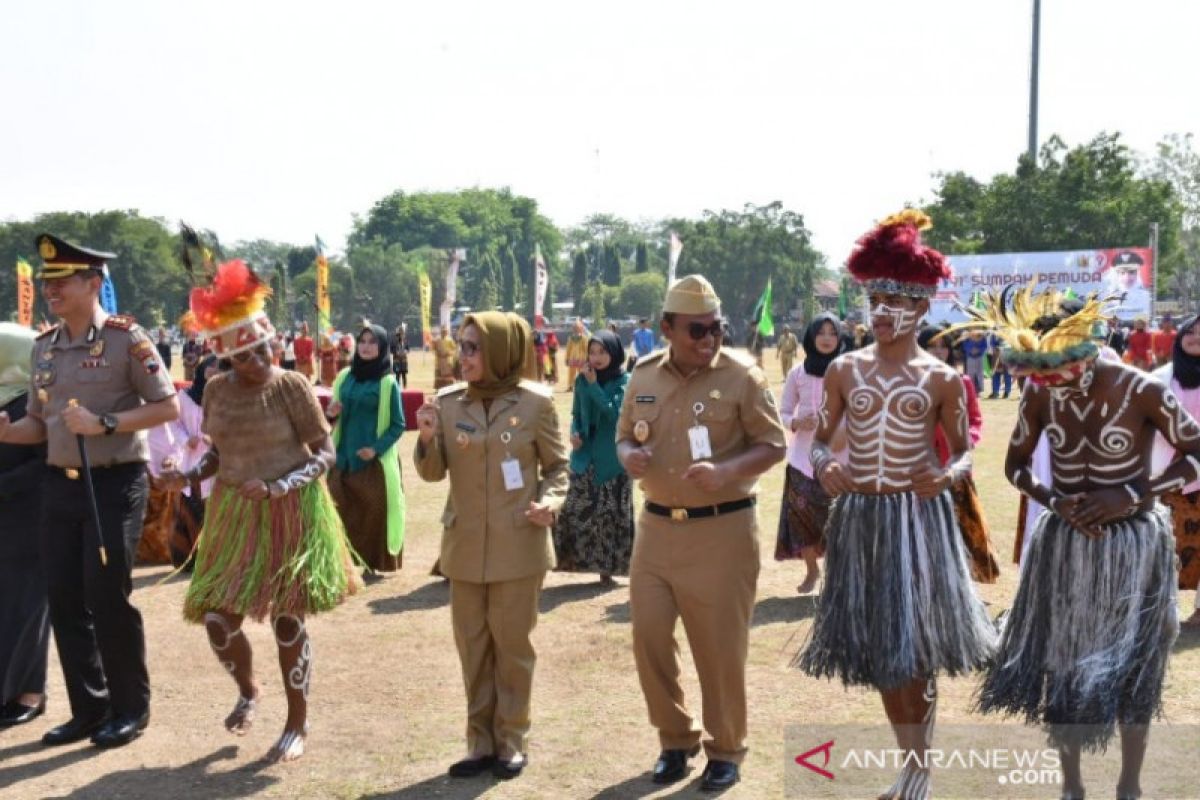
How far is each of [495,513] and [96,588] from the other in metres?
1.95

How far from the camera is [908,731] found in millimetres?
4938

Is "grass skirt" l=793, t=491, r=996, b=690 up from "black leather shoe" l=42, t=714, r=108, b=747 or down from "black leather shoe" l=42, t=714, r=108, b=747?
up

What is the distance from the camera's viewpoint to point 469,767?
543 centimetres

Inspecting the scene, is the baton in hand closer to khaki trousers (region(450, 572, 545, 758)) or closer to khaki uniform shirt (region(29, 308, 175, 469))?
khaki uniform shirt (region(29, 308, 175, 469))

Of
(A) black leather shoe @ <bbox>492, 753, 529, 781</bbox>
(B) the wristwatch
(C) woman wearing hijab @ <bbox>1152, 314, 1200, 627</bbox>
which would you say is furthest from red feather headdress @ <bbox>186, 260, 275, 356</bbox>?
(C) woman wearing hijab @ <bbox>1152, 314, 1200, 627</bbox>

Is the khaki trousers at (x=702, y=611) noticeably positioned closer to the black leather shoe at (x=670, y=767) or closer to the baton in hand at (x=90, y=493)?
the black leather shoe at (x=670, y=767)

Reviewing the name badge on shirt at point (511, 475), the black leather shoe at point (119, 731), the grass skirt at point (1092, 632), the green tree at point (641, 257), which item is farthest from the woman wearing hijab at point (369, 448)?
the green tree at point (641, 257)

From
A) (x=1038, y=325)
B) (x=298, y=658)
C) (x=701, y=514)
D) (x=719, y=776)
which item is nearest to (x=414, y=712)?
(x=298, y=658)

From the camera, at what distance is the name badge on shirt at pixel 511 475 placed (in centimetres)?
535

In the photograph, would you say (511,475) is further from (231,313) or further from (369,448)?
(369,448)

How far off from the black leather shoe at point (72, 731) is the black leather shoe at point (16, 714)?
0.33 metres

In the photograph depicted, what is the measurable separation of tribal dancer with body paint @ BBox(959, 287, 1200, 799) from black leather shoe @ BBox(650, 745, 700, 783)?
1280 mm

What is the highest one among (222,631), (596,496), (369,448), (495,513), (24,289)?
(24,289)

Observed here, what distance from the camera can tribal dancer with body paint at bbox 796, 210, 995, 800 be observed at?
488 cm
